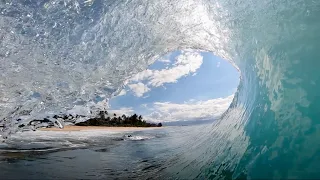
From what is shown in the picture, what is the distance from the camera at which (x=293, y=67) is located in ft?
11.0

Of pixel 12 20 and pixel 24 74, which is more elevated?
pixel 12 20

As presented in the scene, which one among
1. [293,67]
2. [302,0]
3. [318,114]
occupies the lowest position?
[318,114]

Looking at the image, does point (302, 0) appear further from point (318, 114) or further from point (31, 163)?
point (31, 163)

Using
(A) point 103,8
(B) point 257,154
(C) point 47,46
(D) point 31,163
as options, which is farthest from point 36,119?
→ (B) point 257,154

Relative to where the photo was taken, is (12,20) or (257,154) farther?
(12,20)

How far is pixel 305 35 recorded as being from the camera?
342 centimetres

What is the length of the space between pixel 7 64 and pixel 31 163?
167 centimetres

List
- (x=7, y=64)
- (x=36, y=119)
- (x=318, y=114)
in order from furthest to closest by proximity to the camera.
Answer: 1. (x=36, y=119)
2. (x=7, y=64)
3. (x=318, y=114)

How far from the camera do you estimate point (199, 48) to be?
7.14 meters

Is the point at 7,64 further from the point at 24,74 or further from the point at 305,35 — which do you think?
the point at 305,35

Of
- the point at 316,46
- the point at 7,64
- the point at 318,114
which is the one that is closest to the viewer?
the point at 318,114

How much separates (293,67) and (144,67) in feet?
11.2

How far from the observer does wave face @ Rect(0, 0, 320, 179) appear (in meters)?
3.07

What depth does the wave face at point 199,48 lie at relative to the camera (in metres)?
3.07
